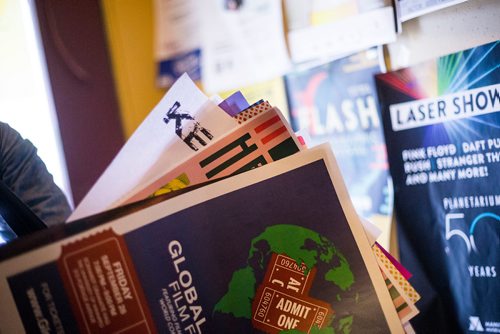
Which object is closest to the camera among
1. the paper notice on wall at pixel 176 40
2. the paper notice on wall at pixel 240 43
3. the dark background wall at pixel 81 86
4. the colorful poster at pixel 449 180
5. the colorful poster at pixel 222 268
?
the colorful poster at pixel 222 268

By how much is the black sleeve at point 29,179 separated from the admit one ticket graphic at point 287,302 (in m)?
0.52

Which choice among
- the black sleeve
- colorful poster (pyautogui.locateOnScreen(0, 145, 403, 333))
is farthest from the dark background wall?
colorful poster (pyautogui.locateOnScreen(0, 145, 403, 333))

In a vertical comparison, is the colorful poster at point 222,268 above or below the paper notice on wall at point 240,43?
below

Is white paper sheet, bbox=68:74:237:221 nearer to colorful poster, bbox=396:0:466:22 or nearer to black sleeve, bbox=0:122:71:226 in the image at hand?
black sleeve, bbox=0:122:71:226

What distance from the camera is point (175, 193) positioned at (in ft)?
1.52

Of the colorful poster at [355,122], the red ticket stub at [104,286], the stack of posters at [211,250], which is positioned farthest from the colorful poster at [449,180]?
the red ticket stub at [104,286]

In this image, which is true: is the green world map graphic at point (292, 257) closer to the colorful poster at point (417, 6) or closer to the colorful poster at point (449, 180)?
the colorful poster at point (449, 180)

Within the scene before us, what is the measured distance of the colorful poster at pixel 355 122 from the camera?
3.20ft

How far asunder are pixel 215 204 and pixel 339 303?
0.17m

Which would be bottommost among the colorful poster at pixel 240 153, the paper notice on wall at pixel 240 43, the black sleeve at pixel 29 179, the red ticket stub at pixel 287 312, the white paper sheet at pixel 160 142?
the red ticket stub at pixel 287 312

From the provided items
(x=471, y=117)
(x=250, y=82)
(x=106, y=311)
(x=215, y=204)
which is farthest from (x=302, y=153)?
(x=250, y=82)

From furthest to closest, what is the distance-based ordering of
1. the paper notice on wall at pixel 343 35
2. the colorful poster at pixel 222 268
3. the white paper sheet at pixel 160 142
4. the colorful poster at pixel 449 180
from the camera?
the paper notice on wall at pixel 343 35
the colorful poster at pixel 449 180
the white paper sheet at pixel 160 142
the colorful poster at pixel 222 268

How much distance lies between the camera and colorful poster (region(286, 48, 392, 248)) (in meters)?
0.98

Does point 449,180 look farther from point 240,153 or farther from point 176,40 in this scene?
point 176,40
